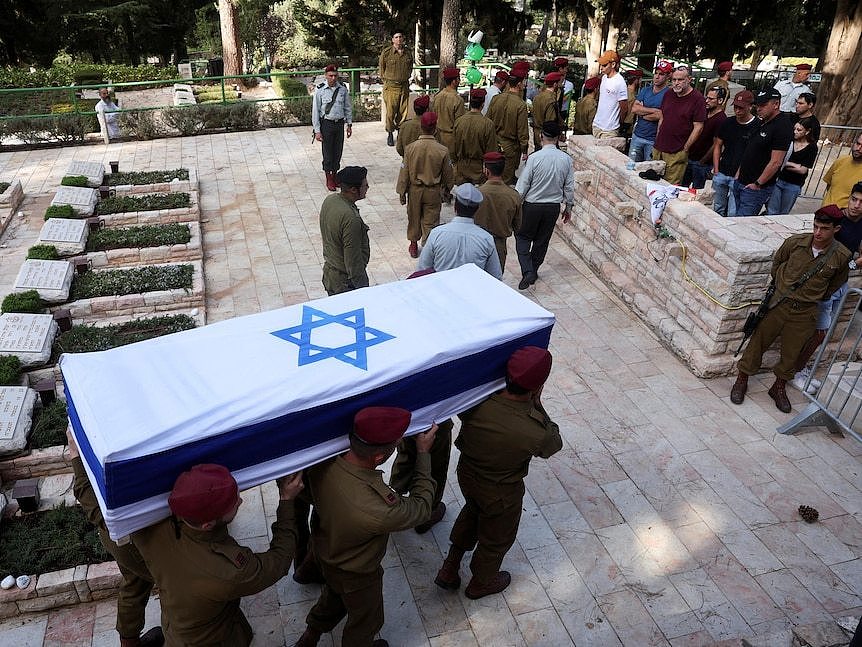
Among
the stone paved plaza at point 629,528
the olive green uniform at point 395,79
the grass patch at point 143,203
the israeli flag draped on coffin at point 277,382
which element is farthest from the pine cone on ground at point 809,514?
the olive green uniform at point 395,79

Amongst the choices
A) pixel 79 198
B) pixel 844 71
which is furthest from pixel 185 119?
pixel 844 71

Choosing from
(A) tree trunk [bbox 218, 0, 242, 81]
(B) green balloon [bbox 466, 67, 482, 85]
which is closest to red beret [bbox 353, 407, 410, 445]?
(B) green balloon [bbox 466, 67, 482, 85]

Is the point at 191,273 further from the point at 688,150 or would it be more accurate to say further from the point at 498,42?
the point at 498,42

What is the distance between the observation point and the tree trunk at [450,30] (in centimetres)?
1583

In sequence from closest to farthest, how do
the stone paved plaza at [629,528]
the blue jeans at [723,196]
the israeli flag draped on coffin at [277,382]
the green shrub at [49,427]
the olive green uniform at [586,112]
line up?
the israeli flag draped on coffin at [277,382], the stone paved plaza at [629,528], the green shrub at [49,427], the blue jeans at [723,196], the olive green uniform at [586,112]

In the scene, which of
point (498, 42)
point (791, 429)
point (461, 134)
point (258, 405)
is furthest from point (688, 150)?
point (498, 42)

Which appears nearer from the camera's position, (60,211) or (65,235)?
(65,235)

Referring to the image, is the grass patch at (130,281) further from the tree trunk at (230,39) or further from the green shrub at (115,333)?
the tree trunk at (230,39)

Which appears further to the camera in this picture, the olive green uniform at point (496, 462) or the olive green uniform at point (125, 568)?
the olive green uniform at point (496, 462)

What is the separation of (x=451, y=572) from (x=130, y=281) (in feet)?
15.6

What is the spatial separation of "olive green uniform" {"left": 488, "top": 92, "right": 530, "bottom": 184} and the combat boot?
5699mm

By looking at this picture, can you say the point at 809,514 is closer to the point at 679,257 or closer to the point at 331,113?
the point at 679,257

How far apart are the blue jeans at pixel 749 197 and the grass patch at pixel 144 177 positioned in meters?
7.21

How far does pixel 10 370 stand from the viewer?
5270mm
